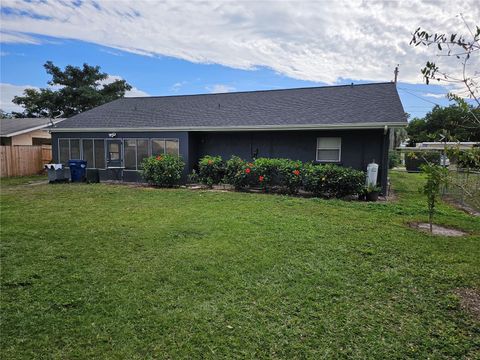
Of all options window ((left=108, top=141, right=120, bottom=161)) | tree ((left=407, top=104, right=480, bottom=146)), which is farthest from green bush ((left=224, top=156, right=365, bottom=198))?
tree ((left=407, top=104, right=480, bottom=146))

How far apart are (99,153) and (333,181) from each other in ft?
35.2

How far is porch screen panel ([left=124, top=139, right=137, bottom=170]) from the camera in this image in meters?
14.0

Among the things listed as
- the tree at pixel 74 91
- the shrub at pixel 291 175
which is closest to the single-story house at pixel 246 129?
the shrub at pixel 291 175

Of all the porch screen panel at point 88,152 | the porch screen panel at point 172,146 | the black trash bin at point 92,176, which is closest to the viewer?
the porch screen panel at point 172,146

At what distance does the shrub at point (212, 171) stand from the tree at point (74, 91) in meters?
21.3

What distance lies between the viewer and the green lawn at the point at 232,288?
2.70m

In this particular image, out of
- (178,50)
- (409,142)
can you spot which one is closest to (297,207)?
(178,50)

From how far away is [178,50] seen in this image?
719 inches

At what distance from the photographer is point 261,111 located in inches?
530

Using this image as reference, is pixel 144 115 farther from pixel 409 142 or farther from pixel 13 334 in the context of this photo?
pixel 409 142

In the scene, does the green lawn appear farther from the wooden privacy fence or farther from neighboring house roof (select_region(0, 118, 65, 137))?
neighboring house roof (select_region(0, 118, 65, 137))

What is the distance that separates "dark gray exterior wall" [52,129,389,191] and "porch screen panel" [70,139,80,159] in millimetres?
260

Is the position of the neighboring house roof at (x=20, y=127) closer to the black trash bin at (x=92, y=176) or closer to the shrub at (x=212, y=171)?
the black trash bin at (x=92, y=176)

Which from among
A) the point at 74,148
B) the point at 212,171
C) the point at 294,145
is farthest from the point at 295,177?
the point at 74,148
